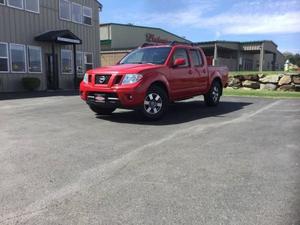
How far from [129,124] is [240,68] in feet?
150

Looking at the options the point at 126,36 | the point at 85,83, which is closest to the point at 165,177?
the point at 85,83

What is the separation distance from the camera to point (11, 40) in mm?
19359

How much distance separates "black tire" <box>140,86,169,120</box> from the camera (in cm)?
827

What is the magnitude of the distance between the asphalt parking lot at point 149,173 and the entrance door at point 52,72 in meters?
15.4

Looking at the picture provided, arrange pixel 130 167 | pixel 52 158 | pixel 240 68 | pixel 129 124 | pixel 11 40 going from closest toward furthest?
pixel 130 167, pixel 52 158, pixel 129 124, pixel 11 40, pixel 240 68

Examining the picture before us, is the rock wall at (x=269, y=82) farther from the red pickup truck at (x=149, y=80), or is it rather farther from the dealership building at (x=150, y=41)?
the dealership building at (x=150, y=41)

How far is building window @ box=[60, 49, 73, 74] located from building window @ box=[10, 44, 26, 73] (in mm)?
3576

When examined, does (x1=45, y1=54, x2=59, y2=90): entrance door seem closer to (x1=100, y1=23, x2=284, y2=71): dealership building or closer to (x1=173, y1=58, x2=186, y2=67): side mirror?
(x1=100, y1=23, x2=284, y2=71): dealership building

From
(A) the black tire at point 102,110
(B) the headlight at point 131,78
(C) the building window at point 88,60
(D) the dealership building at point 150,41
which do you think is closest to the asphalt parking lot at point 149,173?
(B) the headlight at point 131,78

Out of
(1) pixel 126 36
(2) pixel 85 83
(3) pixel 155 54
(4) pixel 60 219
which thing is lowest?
(4) pixel 60 219

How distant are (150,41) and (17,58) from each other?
27.4 meters

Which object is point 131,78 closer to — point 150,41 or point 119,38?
point 119,38

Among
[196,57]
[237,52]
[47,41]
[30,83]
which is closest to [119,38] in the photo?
[237,52]

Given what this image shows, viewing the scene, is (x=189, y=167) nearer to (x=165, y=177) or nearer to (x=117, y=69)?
(x=165, y=177)
